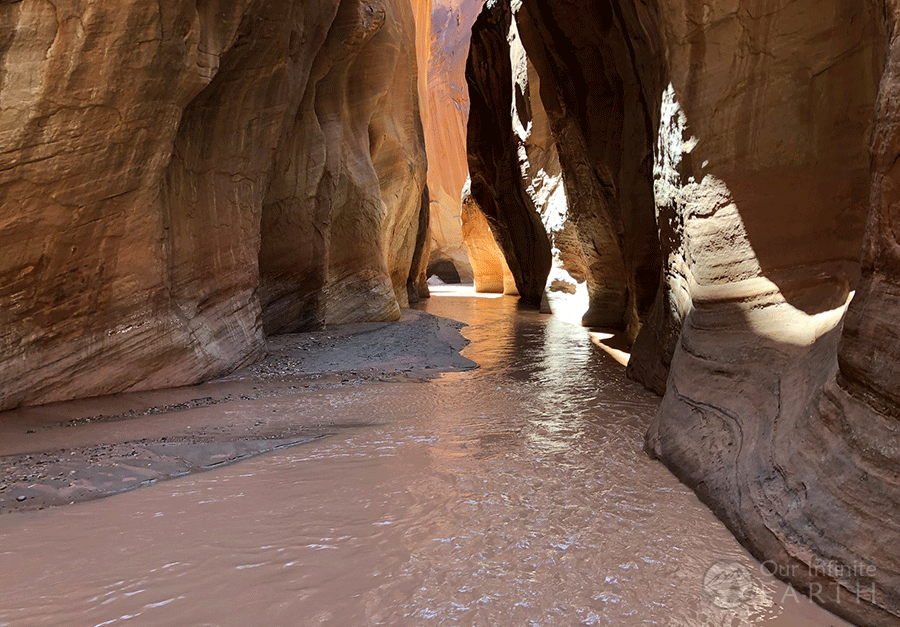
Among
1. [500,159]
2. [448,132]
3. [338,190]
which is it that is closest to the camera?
[338,190]

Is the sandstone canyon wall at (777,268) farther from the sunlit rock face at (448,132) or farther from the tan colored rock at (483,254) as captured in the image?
the sunlit rock face at (448,132)

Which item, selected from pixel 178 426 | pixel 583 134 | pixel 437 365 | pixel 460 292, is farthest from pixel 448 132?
pixel 178 426

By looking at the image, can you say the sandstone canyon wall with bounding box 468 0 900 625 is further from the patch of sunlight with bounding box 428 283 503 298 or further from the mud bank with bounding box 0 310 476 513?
the patch of sunlight with bounding box 428 283 503 298

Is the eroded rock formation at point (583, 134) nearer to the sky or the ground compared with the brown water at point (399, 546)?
nearer to the sky

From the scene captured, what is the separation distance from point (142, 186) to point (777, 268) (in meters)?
4.80

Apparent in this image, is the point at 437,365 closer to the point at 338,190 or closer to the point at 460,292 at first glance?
the point at 338,190

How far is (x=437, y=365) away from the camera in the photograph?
22.3ft

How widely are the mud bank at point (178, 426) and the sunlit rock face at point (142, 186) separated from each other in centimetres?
39

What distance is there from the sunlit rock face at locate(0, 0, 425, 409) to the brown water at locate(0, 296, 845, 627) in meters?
2.27

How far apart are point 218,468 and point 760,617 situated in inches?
102

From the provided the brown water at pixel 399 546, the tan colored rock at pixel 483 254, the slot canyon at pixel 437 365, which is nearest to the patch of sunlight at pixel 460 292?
the tan colored rock at pixel 483 254

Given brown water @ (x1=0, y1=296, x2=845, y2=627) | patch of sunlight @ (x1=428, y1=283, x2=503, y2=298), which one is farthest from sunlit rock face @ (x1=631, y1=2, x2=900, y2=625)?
patch of sunlight @ (x1=428, y1=283, x2=503, y2=298)

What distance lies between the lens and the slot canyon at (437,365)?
2.04m

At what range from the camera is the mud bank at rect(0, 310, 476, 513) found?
293 centimetres
